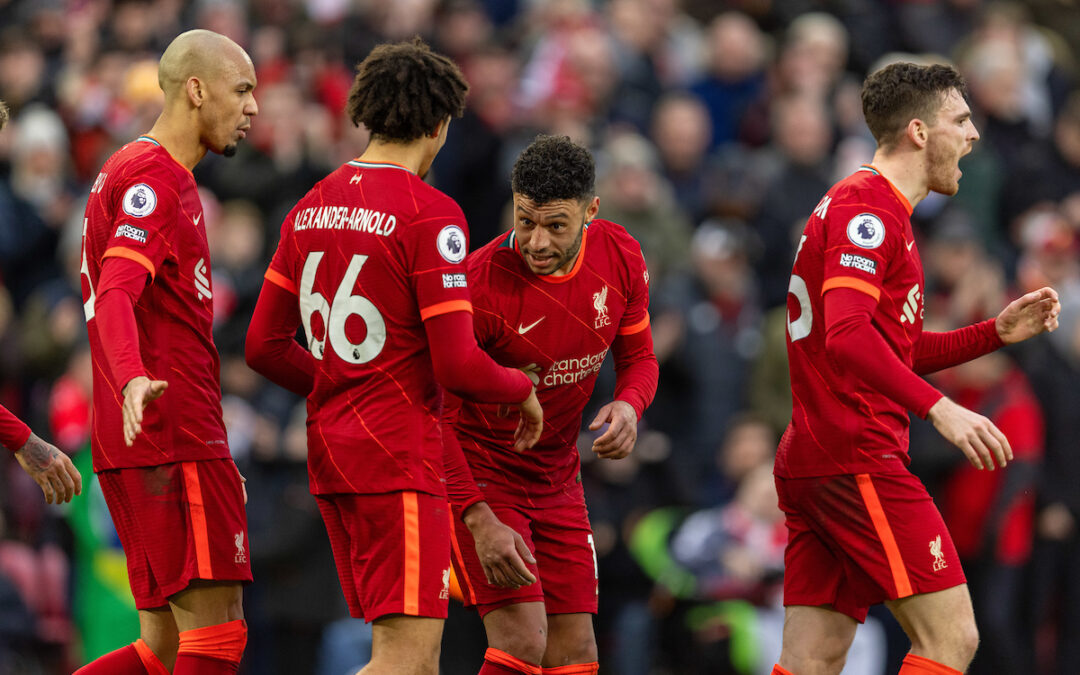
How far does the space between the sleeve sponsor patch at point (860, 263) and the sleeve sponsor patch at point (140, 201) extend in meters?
2.67

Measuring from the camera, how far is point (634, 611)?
10070 millimetres

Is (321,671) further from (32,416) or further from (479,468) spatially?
(479,468)

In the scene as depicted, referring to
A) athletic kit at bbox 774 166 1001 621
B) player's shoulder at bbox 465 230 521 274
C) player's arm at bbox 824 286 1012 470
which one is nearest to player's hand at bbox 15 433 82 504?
player's shoulder at bbox 465 230 521 274

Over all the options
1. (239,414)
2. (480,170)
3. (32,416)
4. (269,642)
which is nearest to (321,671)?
(269,642)

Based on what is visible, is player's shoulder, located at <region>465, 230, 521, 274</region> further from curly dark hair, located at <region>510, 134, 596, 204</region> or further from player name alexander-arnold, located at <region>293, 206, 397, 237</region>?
player name alexander-arnold, located at <region>293, 206, 397, 237</region>

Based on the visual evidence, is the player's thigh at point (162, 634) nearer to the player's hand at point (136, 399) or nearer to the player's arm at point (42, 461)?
the player's arm at point (42, 461)

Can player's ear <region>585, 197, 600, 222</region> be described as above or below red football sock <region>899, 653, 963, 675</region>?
above

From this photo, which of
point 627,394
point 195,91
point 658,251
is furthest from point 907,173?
point 658,251

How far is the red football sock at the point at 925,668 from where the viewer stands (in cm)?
605

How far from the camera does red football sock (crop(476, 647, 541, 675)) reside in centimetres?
629

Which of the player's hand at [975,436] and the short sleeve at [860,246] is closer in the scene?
the player's hand at [975,436]

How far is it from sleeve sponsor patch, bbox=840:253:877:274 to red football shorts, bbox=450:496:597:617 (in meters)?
1.57

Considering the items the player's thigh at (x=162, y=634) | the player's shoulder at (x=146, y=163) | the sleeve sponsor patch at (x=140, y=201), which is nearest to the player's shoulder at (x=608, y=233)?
the player's shoulder at (x=146, y=163)

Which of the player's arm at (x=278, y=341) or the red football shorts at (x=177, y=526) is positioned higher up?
the player's arm at (x=278, y=341)
